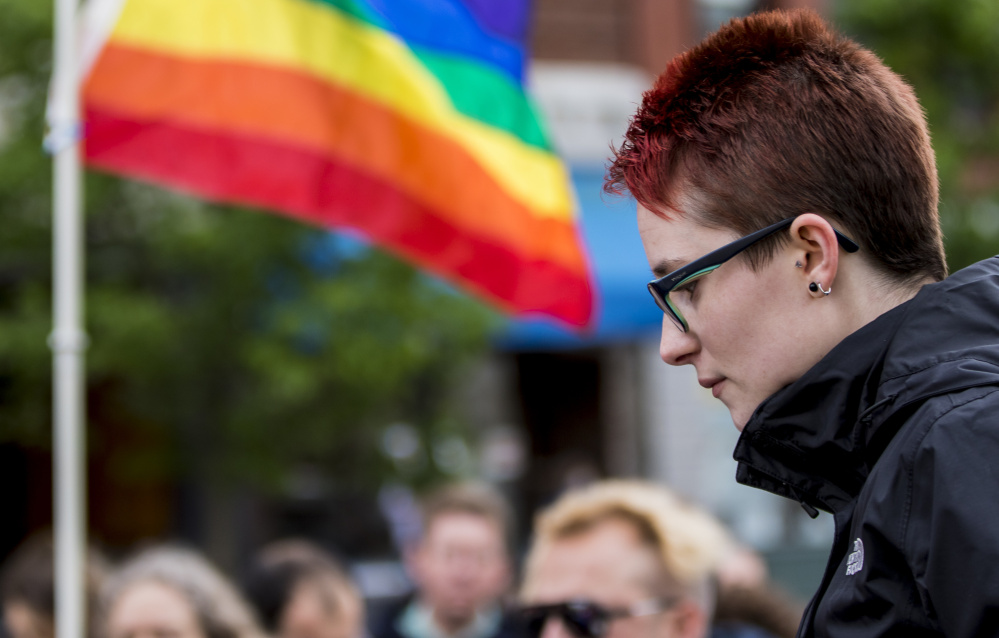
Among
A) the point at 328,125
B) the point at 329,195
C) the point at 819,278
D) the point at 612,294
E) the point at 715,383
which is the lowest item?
the point at 715,383

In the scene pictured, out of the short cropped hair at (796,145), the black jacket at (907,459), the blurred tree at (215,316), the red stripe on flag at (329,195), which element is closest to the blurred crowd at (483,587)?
the red stripe on flag at (329,195)

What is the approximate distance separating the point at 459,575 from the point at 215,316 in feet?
9.66

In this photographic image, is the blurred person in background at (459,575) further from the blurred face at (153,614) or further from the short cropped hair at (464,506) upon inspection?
the blurred face at (153,614)

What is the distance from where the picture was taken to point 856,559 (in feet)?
3.92

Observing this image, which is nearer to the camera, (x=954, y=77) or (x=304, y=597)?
(x=304, y=597)

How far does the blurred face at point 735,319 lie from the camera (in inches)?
53.4

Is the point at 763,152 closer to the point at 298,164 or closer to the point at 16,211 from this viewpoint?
the point at 298,164

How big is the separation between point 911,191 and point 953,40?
9853 millimetres

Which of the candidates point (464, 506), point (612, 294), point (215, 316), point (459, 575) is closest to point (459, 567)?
point (459, 575)

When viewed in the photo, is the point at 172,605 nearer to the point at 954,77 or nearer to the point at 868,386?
the point at 868,386

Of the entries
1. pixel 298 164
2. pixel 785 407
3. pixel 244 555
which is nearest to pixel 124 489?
pixel 244 555

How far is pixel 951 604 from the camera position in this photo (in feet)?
3.47

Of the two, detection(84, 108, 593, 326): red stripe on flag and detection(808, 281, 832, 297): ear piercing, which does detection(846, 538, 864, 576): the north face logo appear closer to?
detection(808, 281, 832, 297): ear piercing

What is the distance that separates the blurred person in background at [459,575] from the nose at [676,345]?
3.43m
